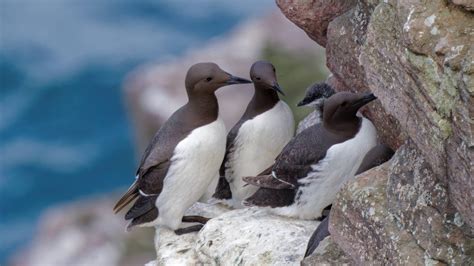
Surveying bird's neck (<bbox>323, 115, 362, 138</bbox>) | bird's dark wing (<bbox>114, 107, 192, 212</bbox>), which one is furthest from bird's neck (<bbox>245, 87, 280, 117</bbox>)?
bird's neck (<bbox>323, 115, 362, 138</bbox>)

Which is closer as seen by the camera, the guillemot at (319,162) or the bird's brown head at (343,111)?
the bird's brown head at (343,111)

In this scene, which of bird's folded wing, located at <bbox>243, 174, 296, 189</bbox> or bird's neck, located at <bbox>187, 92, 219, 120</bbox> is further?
bird's neck, located at <bbox>187, 92, 219, 120</bbox>

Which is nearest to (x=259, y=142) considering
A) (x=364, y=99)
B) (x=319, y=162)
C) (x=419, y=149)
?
(x=319, y=162)

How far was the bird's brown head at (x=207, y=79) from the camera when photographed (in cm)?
1080

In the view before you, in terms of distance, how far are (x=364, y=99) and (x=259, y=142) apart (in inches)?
78.7

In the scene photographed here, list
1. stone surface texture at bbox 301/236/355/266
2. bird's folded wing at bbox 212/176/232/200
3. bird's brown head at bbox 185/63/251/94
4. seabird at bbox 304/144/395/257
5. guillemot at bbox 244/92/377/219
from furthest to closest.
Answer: bird's folded wing at bbox 212/176/232/200
bird's brown head at bbox 185/63/251/94
guillemot at bbox 244/92/377/219
seabird at bbox 304/144/395/257
stone surface texture at bbox 301/236/355/266

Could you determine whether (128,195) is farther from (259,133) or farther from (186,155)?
(259,133)

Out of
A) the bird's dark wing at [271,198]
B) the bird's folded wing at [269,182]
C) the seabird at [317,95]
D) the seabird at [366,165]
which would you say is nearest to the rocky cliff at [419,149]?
the seabird at [366,165]

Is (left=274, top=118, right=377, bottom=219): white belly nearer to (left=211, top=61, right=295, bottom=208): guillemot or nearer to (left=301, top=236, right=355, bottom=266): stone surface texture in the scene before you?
(left=211, top=61, right=295, bottom=208): guillemot

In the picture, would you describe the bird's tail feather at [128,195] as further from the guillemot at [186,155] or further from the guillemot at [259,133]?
the guillemot at [259,133]

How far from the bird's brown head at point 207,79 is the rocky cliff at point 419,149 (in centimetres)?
184

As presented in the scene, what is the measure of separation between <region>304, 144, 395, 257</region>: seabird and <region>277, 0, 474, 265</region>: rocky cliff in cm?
48

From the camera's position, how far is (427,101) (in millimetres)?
7199

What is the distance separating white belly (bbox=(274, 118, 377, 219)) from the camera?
9906 millimetres
